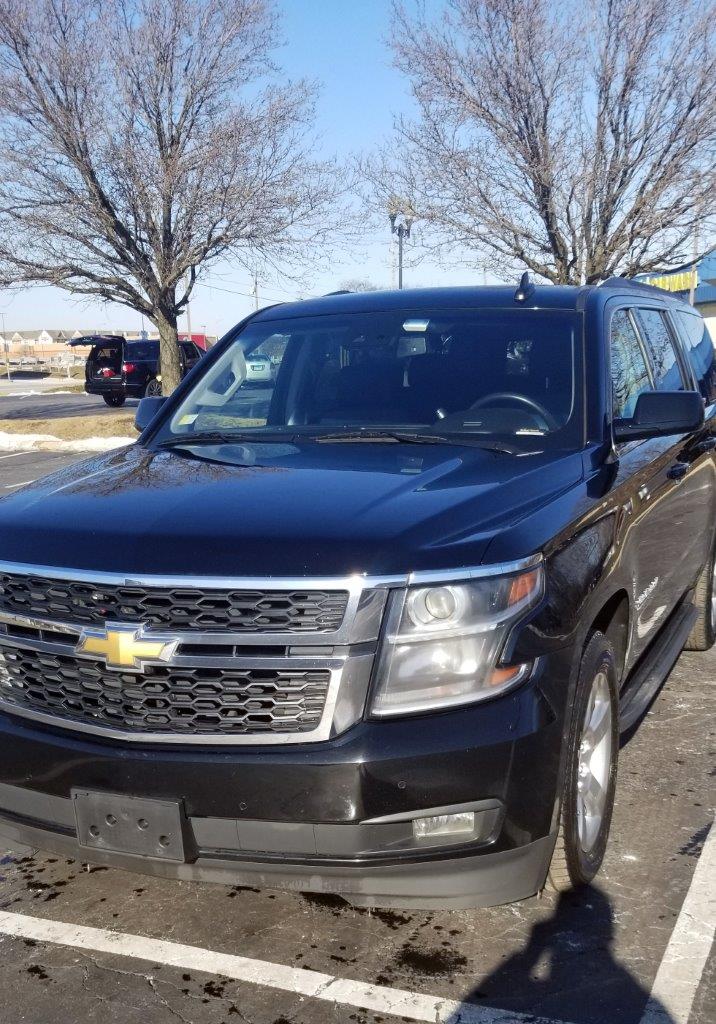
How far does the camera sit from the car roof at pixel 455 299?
4305mm

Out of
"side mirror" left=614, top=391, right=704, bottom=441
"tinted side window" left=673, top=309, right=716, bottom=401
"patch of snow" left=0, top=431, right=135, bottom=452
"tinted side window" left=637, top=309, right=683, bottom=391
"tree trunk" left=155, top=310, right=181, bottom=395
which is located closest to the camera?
"side mirror" left=614, top=391, right=704, bottom=441

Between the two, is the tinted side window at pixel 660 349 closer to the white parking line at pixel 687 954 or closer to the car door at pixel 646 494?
the car door at pixel 646 494

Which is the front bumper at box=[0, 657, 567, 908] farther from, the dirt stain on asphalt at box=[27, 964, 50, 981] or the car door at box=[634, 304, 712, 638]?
the car door at box=[634, 304, 712, 638]

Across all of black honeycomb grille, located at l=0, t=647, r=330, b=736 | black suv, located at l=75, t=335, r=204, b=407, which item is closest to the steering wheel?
black honeycomb grille, located at l=0, t=647, r=330, b=736

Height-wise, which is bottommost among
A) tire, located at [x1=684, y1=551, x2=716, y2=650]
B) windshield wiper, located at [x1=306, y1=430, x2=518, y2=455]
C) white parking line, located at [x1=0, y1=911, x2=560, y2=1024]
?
white parking line, located at [x1=0, y1=911, x2=560, y2=1024]

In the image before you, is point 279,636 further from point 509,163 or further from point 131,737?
point 509,163

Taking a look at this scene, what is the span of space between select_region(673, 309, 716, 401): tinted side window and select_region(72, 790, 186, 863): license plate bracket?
3.89 metres

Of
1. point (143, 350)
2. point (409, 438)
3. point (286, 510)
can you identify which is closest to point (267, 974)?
point (286, 510)

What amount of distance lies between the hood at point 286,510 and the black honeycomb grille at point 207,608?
0.05 meters

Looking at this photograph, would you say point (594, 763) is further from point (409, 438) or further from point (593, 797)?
point (409, 438)

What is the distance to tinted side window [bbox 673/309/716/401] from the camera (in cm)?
564

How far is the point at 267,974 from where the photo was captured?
9.61ft

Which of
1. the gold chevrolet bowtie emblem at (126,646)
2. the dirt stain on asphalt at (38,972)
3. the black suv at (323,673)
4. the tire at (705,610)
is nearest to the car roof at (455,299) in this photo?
the black suv at (323,673)

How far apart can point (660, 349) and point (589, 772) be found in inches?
94.6
